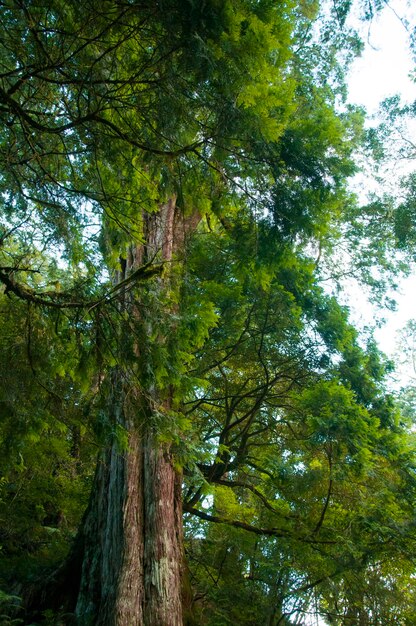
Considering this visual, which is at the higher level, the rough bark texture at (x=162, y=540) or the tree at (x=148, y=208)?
the tree at (x=148, y=208)

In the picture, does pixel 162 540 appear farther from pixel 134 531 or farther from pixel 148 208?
pixel 148 208

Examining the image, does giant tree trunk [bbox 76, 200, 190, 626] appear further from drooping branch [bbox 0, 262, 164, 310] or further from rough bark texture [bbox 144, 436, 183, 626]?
drooping branch [bbox 0, 262, 164, 310]

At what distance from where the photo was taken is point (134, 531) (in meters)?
5.21

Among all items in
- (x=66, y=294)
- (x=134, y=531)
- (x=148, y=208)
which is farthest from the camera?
(x=134, y=531)

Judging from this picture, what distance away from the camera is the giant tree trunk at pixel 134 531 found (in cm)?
453

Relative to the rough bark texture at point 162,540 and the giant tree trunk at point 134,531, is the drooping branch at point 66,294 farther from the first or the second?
the rough bark texture at point 162,540

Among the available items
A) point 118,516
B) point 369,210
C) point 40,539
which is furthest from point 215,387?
point 369,210

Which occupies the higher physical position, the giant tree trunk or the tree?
the tree

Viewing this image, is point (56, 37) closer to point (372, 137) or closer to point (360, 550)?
point (360, 550)

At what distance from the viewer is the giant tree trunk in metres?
4.53

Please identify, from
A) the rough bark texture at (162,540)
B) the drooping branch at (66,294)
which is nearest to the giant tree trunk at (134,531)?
the rough bark texture at (162,540)

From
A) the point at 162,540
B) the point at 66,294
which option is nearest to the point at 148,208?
the point at 66,294

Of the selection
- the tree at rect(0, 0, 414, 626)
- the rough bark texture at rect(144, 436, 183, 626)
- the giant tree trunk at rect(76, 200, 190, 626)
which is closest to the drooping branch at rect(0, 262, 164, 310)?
the tree at rect(0, 0, 414, 626)

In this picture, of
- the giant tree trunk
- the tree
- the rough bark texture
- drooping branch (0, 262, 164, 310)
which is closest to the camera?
the tree
